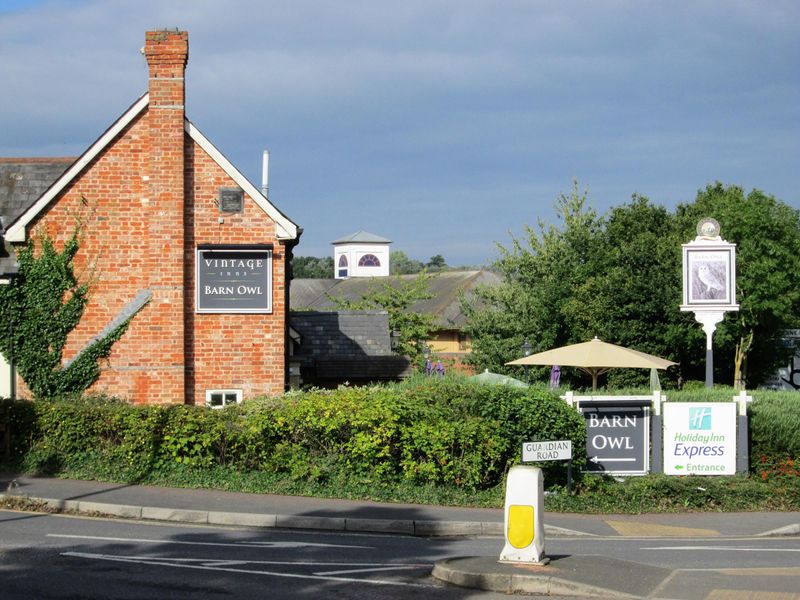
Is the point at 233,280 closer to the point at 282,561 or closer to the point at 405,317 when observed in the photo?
the point at 282,561

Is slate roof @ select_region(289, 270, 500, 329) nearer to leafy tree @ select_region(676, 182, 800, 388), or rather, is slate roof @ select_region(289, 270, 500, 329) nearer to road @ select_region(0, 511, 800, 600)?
leafy tree @ select_region(676, 182, 800, 388)

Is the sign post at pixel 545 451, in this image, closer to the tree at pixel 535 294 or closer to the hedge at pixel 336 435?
the hedge at pixel 336 435

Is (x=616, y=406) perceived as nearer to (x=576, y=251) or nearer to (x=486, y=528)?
(x=486, y=528)

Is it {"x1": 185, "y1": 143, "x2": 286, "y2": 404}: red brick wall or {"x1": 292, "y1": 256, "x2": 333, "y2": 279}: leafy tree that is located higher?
{"x1": 292, "y1": 256, "x2": 333, "y2": 279}: leafy tree

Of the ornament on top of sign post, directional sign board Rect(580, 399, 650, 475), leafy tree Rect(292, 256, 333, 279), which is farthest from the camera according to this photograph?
leafy tree Rect(292, 256, 333, 279)

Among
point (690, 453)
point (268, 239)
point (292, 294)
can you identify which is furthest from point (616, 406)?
point (292, 294)

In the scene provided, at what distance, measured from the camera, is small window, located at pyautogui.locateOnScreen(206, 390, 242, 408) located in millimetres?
22844

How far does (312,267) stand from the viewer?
163 metres

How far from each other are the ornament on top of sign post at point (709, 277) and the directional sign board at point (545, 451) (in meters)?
8.41

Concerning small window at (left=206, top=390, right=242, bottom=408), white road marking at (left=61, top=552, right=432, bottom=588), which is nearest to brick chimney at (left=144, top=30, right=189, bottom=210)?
small window at (left=206, top=390, right=242, bottom=408)

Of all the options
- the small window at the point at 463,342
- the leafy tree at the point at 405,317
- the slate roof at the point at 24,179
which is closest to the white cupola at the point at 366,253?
the small window at the point at 463,342

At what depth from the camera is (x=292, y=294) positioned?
109 m

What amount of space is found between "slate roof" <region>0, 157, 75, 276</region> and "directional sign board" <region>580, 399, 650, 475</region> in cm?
1355

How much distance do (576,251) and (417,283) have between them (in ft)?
57.3
